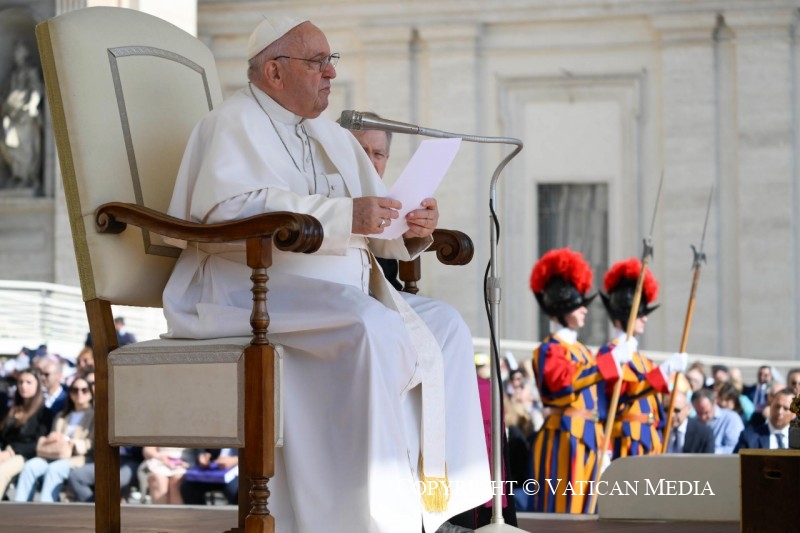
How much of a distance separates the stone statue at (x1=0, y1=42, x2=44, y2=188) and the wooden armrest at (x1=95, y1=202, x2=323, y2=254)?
1187 cm

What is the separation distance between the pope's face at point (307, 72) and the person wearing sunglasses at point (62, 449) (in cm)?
539

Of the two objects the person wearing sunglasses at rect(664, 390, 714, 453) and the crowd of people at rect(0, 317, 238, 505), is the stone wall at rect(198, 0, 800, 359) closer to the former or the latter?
the person wearing sunglasses at rect(664, 390, 714, 453)

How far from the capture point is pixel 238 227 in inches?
132

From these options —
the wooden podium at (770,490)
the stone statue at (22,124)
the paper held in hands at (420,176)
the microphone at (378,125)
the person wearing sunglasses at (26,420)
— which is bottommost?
the person wearing sunglasses at (26,420)

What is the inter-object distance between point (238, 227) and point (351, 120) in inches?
18.0

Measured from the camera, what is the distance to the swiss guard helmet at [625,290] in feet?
30.0

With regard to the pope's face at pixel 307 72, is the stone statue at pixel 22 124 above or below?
above

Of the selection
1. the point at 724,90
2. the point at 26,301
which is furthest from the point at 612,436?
the point at 724,90

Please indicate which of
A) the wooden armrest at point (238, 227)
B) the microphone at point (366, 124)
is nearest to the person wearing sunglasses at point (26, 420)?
the wooden armrest at point (238, 227)

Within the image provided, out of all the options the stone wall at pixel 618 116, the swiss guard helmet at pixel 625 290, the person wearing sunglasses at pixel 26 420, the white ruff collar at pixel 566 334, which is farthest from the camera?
the stone wall at pixel 618 116

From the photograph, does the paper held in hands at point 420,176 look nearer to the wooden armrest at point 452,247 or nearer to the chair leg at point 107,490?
the wooden armrest at point 452,247

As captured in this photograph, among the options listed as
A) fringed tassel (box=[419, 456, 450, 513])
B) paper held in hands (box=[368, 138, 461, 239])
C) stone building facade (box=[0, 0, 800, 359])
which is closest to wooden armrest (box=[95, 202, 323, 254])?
paper held in hands (box=[368, 138, 461, 239])

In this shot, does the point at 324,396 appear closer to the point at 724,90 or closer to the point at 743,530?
the point at 743,530

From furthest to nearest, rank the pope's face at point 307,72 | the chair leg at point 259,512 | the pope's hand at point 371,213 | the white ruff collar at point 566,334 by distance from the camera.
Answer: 1. the white ruff collar at point 566,334
2. the pope's face at point 307,72
3. the pope's hand at point 371,213
4. the chair leg at point 259,512
